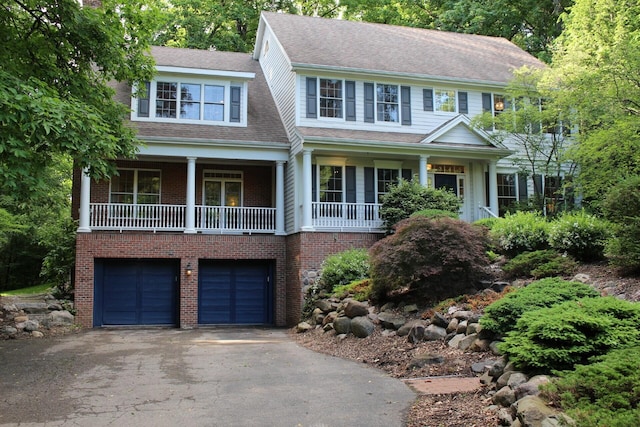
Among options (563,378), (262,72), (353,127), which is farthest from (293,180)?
(563,378)

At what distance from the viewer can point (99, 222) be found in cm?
1616

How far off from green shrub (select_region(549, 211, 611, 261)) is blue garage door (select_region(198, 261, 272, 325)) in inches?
354

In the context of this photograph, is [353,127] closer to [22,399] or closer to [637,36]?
[637,36]

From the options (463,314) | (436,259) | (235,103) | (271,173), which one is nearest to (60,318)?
(271,173)

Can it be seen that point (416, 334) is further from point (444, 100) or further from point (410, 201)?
point (444, 100)

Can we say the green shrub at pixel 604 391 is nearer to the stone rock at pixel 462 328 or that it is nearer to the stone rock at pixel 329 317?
the stone rock at pixel 462 328

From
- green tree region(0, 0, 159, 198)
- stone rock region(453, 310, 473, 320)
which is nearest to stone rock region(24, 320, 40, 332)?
green tree region(0, 0, 159, 198)

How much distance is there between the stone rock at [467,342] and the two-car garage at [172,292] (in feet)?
31.1

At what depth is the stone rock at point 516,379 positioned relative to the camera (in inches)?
235

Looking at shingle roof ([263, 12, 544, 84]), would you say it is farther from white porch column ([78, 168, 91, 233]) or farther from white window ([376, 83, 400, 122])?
white porch column ([78, 168, 91, 233])

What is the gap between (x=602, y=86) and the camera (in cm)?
1329

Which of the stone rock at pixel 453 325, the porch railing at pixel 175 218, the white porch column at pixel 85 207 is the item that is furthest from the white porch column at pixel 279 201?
the stone rock at pixel 453 325

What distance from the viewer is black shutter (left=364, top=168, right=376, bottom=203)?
18.2 m

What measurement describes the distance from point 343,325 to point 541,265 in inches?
162
